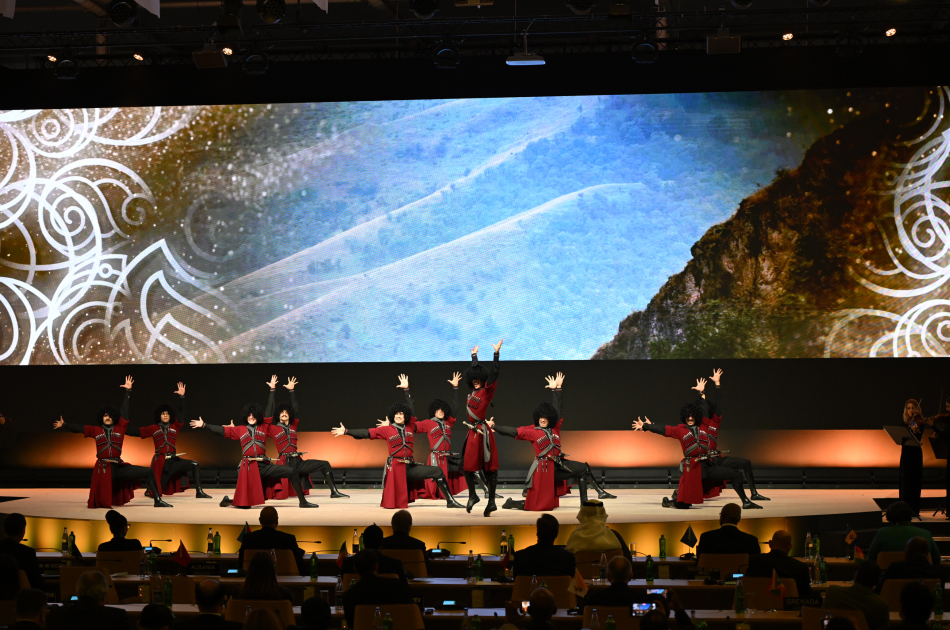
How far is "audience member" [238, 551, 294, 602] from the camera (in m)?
4.43

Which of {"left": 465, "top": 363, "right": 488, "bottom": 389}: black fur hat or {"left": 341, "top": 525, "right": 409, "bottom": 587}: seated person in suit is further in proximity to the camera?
{"left": 465, "top": 363, "right": 488, "bottom": 389}: black fur hat

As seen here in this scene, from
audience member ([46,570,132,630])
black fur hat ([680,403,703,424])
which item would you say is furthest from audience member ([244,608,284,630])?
black fur hat ([680,403,703,424])

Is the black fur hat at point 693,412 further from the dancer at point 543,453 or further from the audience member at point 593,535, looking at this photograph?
the audience member at point 593,535

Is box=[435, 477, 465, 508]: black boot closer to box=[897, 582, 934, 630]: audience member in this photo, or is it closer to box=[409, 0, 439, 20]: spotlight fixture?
box=[409, 0, 439, 20]: spotlight fixture

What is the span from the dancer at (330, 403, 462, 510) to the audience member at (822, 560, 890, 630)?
600 centimetres

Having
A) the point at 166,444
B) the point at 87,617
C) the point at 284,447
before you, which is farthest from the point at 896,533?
the point at 166,444

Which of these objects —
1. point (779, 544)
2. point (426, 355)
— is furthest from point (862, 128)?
point (779, 544)

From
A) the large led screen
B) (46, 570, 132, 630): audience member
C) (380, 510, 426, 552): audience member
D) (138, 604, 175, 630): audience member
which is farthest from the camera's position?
the large led screen

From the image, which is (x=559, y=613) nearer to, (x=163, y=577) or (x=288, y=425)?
(x=163, y=577)

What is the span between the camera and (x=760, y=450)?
496 inches

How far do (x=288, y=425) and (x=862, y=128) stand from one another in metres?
8.61

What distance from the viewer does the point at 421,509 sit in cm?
992

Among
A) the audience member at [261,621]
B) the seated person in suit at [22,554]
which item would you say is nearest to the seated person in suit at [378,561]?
the audience member at [261,621]

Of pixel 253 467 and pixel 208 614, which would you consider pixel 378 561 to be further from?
pixel 253 467
